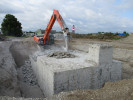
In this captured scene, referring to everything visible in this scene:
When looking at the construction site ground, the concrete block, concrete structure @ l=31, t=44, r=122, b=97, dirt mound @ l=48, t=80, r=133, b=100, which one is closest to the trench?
the construction site ground

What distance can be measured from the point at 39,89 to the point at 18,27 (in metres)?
20.0

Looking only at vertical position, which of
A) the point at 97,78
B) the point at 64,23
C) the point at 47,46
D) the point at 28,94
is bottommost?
the point at 28,94

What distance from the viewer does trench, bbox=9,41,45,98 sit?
6.32 meters

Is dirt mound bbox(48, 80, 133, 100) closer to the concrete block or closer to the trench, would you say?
the concrete block

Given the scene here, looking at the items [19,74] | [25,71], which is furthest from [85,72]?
[25,71]

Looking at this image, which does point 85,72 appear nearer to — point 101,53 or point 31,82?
point 101,53

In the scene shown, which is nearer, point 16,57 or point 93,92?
point 93,92

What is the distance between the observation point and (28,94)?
6215mm

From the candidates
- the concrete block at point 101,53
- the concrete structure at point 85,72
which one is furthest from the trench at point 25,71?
the concrete block at point 101,53

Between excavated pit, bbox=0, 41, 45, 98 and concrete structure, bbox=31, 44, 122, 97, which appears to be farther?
excavated pit, bbox=0, 41, 45, 98

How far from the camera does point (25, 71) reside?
8.94m

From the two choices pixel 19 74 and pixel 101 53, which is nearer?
pixel 101 53

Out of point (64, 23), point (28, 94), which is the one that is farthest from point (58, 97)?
point (64, 23)

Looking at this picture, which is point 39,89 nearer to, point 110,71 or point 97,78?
point 97,78
